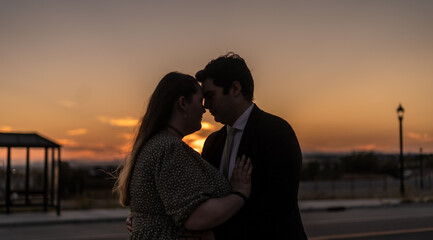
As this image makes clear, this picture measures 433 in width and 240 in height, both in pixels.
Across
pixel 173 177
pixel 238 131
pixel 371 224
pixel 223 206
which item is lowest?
pixel 371 224

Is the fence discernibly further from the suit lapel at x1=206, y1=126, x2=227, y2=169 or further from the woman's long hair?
the woman's long hair

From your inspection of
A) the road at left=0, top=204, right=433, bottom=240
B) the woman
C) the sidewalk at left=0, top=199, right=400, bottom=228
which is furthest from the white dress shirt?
the sidewalk at left=0, top=199, right=400, bottom=228

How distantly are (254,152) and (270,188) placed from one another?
211 mm

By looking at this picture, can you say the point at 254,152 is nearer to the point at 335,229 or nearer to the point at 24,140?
the point at 335,229

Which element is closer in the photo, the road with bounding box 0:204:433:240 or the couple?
the couple

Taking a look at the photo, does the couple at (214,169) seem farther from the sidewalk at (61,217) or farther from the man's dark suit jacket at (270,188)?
the sidewalk at (61,217)

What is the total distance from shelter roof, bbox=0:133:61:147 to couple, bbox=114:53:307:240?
14.7m

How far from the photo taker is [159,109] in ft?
9.23

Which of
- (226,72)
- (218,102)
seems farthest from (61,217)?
(226,72)

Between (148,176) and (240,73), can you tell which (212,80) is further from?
(148,176)

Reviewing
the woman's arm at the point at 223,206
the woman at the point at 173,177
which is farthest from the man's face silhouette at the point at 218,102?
the woman's arm at the point at 223,206

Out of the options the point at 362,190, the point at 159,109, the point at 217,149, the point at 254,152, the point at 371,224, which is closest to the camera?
the point at 159,109

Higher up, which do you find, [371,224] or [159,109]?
[159,109]

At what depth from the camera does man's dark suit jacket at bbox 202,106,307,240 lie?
9.41 ft
